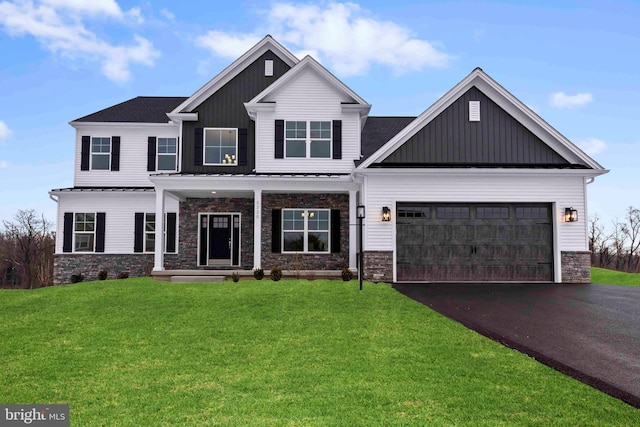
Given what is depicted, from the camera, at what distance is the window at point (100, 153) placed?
62.1 feet

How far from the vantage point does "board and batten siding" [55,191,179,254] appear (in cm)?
1842

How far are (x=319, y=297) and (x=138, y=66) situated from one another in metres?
18.4

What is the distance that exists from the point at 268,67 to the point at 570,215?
1215cm

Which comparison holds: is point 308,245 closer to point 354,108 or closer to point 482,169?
point 354,108

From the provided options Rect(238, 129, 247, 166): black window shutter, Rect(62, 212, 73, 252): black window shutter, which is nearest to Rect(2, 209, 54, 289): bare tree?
Rect(62, 212, 73, 252): black window shutter

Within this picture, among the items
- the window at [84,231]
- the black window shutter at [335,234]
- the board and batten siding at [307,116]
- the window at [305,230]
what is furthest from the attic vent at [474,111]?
the window at [84,231]

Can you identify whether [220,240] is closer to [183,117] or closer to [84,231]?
[183,117]

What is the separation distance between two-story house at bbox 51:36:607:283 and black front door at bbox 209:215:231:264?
0.04 m

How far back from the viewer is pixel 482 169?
14.0 metres

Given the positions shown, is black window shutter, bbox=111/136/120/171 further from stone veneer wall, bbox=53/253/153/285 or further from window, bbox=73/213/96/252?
stone veneer wall, bbox=53/253/153/285

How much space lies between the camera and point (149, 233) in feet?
60.7

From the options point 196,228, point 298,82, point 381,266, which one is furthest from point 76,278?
point 381,266

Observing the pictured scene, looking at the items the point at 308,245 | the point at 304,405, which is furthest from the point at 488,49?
the point at 304,405

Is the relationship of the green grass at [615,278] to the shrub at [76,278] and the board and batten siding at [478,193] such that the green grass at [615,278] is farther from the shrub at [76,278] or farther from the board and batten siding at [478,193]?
the shrub at [76,278]
